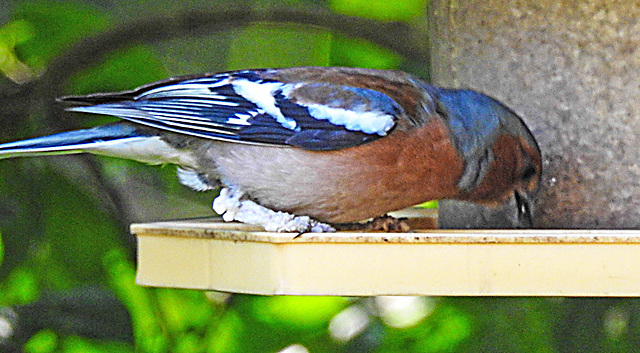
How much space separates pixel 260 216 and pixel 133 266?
3.84 feet

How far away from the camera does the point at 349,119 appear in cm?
261

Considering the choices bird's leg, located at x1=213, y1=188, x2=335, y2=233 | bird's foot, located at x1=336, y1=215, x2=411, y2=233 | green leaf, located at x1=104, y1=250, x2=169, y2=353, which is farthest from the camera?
green leaf, located at x1=104, y1=250, x2=169, y2=353

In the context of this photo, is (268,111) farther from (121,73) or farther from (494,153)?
(121,73)

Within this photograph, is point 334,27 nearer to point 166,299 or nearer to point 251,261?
point 166,299

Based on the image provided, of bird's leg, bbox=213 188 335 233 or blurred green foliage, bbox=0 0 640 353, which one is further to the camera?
blurred green foliage, bbox=0 0 640 353

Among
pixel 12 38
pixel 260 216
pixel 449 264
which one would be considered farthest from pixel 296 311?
pixel 12 38

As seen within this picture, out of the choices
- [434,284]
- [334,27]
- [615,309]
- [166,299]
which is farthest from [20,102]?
[615,309]

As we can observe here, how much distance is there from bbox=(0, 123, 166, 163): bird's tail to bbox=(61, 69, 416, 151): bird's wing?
0.26 ft

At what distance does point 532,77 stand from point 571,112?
163 millimetres

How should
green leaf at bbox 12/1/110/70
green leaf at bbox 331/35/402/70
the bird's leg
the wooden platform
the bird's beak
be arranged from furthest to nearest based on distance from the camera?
green leaf at bbox 331/35/402/70
green leaf at bbox 12/1/110/70
the bird's beak
the bird's leg
the wooden platform

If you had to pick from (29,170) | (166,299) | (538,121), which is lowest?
(166,299)

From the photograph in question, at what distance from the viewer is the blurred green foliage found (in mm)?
3510

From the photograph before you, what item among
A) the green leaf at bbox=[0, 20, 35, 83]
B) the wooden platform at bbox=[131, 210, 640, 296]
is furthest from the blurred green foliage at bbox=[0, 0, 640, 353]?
the wooden platform at bbox=[131, 210, 640, 296]

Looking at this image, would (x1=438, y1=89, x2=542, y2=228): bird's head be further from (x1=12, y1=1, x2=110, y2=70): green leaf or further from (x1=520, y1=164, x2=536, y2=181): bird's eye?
(x1=12, y1=1, x2=110, y2=70): green leaf
